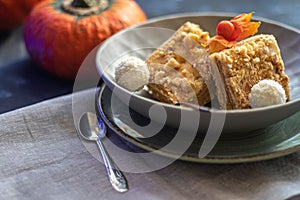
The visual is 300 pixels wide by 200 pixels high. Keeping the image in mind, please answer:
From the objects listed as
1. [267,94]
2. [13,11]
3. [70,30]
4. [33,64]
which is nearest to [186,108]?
[267,94]

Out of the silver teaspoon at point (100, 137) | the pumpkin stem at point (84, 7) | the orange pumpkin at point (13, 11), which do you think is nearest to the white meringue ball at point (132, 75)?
the silver teaspoon at point (100, 137)

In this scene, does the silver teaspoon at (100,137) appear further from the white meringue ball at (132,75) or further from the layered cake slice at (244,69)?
the layered cake slice at (244,69)

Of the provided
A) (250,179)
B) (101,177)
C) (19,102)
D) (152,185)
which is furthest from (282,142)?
(19,102)

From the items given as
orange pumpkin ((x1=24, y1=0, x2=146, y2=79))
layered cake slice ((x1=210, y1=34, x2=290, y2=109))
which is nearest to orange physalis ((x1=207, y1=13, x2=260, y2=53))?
layered cake slice ((x1=210, y1=34, x2=290, y2=109))

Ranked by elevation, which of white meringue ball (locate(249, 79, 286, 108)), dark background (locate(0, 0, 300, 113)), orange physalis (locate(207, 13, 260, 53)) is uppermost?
orange physalis (locate(207, 13, 260, 53))

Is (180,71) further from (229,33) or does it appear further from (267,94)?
(267,94)

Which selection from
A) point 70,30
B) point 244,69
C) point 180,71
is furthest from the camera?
point 70,30

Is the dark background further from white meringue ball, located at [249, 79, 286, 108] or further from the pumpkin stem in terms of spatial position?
white meringue ball, located at [249, 79, 286, 108]
